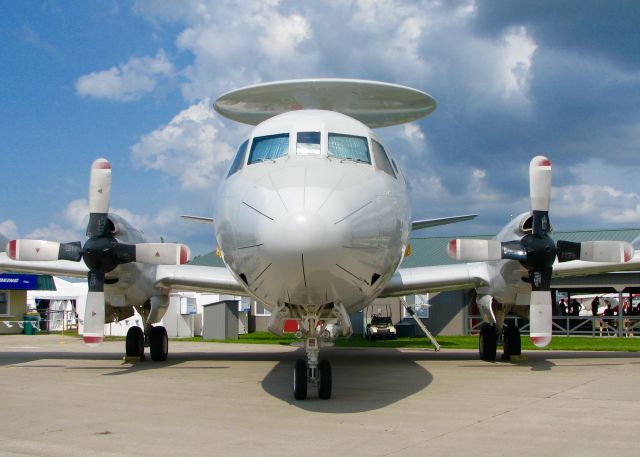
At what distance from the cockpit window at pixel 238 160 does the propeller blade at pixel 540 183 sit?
5.54m

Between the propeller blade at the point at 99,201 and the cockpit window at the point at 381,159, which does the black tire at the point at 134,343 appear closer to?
the propeller blade at the point at 99,201

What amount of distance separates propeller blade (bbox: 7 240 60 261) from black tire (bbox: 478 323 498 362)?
29.9 ft

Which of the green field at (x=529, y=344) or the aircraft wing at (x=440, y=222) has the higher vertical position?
the aircraft wing at (x=440, y=222)

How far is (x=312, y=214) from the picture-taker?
7098 mm

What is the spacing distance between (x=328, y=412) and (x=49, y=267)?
9930mm

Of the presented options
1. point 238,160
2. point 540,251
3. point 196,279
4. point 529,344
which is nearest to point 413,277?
Result: point 540,251

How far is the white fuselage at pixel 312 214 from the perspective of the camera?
7145 mm

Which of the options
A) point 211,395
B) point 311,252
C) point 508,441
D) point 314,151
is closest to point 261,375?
point 211,395

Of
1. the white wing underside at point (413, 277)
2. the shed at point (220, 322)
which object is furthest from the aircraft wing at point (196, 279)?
the shed at point (220, 322)

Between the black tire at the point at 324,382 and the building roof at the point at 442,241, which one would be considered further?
the building roof at the point at 442,241

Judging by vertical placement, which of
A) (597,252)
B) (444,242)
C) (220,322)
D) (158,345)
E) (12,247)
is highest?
(444,242)

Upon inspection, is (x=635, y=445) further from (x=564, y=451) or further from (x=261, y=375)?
(x=261, y=375)

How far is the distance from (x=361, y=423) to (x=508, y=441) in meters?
1.60

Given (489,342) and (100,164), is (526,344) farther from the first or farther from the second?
(100,164)
